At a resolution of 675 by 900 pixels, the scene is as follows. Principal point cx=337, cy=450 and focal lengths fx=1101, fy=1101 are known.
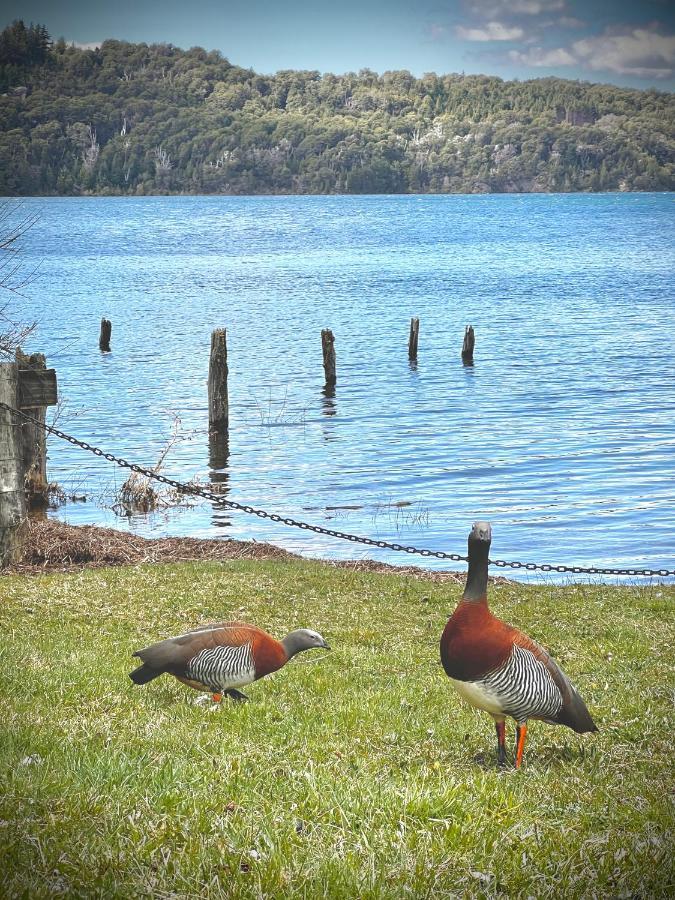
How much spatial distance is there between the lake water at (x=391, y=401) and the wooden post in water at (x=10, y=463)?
23.1ft

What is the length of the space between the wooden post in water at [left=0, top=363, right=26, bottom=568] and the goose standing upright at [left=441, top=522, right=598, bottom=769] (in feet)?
26.2

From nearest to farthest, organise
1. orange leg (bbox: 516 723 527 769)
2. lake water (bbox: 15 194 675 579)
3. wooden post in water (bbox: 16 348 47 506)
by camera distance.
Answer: orange leg (bbox: 516 723 527 769), wooden post in water (bbox: 16 348 47 506), lake water (bbox: 15 194 675 579)

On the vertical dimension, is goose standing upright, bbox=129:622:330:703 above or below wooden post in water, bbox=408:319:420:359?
above

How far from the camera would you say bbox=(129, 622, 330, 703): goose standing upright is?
7410 mm

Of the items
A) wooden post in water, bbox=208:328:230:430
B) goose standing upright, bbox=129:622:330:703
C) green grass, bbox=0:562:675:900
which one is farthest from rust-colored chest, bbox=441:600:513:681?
wooden post in water, bbox=208:328:230:430

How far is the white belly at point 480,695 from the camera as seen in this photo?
648 centimetres

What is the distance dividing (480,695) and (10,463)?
8.43 m

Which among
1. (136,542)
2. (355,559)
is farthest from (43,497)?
(355,559)

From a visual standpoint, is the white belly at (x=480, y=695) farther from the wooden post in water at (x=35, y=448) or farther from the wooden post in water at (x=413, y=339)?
the wooden post in water at (x=413, y=339)

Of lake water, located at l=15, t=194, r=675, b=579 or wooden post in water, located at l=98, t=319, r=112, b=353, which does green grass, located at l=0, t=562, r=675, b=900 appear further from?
wooden post in water, located at l=98, t=319, r=112, b=353

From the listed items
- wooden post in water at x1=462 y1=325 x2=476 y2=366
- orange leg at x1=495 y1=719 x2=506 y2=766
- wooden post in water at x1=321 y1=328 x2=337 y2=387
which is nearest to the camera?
orange leg at x1=495 y1=719 x2=506 y2=766

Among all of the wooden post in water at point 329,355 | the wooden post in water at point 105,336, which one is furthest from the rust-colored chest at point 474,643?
the wooden post in water at point 105,336

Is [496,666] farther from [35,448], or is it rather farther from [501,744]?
[35,448]

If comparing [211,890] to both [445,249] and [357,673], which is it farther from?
[445,249]
